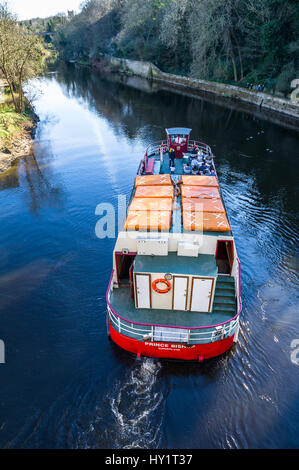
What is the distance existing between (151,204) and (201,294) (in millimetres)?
6004

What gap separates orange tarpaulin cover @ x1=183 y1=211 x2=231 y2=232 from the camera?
1489 centimetres

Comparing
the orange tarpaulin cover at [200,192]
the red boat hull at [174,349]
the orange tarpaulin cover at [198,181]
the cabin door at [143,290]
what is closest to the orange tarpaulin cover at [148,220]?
the orange tarpaulin cover at [200,192]

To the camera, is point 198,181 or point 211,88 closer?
point 198,181

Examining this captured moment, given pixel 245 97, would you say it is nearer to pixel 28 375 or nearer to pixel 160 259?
pixel 160 259

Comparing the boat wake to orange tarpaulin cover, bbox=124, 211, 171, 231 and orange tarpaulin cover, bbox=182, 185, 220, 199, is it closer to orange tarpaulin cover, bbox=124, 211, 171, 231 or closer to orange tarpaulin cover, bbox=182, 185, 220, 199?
orange tarpaulin cover, bbox=124, 211, 171, 231

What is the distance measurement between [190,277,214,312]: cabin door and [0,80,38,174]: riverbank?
28.9 metres

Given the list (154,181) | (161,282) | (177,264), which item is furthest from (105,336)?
(154,181)

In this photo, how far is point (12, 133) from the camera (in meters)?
40.5

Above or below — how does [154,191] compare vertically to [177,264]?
above

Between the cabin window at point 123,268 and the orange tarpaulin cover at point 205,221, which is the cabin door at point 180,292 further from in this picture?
the orange tarpaulin cover at point 205,221

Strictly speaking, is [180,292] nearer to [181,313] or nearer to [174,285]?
[174,285]

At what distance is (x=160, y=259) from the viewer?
44.7 ft

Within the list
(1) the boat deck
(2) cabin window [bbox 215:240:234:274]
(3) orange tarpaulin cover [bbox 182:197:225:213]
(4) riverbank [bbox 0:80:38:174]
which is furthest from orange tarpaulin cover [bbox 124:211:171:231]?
(4) riverbank [bbox 0:80:38:174]

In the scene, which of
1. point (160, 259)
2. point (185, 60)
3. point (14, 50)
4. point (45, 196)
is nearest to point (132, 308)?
point (160, 259)
